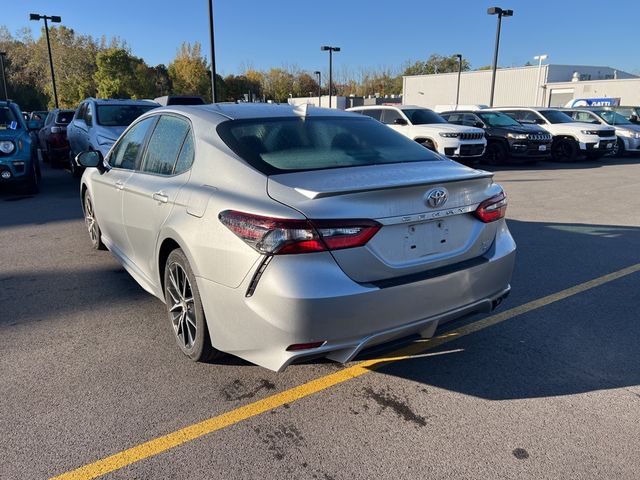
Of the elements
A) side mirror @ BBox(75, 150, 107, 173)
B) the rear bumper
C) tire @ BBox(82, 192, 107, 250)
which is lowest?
tire @ BBox(82, 192, 107, 250)

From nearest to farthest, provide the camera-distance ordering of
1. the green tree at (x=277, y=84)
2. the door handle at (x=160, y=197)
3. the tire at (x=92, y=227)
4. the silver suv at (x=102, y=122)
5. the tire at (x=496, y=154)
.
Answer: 1. the door handle at (x=160, y=197)
2. the tire at (x=92, y=227)
3. the silver suv at (x=102, y=122)
4. the tire at (x=496, y=154)
5. the green tree at (x=277, y=84)

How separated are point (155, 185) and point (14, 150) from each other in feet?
25.1

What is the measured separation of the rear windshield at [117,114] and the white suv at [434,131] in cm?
562

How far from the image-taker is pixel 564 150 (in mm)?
17297

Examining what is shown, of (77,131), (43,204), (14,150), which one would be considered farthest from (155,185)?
(77,131)

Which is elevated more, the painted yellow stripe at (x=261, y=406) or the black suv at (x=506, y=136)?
the black suv at (x=506, y=136)

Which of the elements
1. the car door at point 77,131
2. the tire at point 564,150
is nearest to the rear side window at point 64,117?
the car door at point 77,131

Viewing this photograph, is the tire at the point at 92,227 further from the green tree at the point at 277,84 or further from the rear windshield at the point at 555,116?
the green tree at the point at 277,84

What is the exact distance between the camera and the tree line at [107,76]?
181 ft

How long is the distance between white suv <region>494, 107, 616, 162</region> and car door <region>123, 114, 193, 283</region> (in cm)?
1617

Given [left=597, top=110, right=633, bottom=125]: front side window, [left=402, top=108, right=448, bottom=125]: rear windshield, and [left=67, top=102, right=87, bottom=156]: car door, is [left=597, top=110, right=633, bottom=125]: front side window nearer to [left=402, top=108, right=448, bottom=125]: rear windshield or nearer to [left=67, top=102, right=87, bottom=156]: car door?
[left=402, top=108, right=448, bottom=125]: rear windshield

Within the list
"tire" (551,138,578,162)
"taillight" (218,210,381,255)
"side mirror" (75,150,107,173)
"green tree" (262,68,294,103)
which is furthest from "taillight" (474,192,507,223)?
"green tree" (262,68,294,103)

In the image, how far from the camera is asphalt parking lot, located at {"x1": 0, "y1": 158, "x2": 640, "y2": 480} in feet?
7.87

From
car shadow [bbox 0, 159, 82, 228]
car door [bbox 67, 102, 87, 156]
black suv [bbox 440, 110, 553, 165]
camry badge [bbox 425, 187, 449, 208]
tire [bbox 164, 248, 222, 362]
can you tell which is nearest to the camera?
camry badge [bbox 425, 187, 449, 208]
